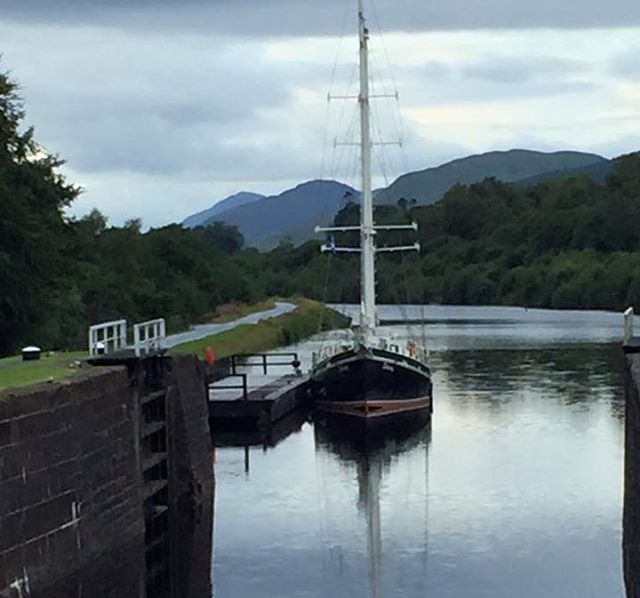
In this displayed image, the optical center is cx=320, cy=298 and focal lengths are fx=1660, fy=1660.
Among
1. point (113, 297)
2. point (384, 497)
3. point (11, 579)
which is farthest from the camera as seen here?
point (113, 297)

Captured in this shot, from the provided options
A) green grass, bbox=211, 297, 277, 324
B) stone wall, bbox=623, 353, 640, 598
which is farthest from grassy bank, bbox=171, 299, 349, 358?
stone wall, bbox=623, 353, 640, 598

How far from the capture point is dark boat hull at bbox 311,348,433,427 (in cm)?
4816

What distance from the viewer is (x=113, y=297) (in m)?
73.0

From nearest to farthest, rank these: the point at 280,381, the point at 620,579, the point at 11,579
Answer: the point at 11,579
the point at 620,579
the point at 280,381

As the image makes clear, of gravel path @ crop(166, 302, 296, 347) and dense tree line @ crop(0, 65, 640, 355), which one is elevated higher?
dense tree line @ crop(0, 65, 640, 355)

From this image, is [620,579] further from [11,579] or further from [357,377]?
[357,377]

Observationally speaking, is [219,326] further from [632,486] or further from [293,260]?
[293,260]

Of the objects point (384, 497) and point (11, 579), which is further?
point (384, 497)

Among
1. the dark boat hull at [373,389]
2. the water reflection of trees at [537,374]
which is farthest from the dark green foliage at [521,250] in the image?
the dark boat hull at [373,389]

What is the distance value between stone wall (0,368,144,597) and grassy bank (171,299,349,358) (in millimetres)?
22614

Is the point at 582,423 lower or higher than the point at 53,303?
lower

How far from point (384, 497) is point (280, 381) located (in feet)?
61.8

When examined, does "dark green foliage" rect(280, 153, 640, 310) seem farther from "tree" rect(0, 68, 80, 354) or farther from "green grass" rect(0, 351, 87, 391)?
"green grass" rect(0, 351, 87, 391)

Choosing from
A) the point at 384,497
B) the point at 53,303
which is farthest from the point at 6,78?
the point at 384,497
